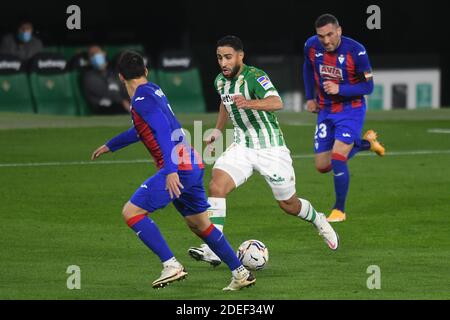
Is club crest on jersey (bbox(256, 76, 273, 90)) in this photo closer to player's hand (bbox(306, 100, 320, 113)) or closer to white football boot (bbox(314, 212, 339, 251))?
white football boot (bbox(314, 212, 339, 251))

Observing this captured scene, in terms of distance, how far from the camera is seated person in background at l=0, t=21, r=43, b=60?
2903 centimetres

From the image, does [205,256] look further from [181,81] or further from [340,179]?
[181,81]

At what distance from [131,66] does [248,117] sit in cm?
223

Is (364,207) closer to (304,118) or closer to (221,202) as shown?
(221,202)

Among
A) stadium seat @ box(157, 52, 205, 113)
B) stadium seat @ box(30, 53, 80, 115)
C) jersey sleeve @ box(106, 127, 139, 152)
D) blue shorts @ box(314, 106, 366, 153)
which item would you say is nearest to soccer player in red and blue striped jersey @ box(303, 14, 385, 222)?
blue shorts @ box(314, 106, 366, 153)

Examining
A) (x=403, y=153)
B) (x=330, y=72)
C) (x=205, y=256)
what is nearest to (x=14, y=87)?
(x=403, y=153)

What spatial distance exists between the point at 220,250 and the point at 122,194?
6838 mm

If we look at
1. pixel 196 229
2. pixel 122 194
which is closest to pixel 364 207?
pixel 122 194

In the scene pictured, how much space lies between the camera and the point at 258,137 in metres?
13.1

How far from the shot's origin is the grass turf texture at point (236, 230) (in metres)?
11.5

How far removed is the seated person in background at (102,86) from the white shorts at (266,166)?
50.9 ft

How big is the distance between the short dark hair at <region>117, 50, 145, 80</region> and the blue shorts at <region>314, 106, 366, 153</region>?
5116 mm

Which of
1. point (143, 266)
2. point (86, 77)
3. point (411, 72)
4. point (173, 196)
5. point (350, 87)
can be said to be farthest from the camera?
point (411, 72)

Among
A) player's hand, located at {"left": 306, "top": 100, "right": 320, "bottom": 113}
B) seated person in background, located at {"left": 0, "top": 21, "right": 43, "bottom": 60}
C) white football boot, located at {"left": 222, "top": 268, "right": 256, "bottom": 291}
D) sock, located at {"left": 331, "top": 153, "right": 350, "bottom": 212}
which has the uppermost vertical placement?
player's hand, located at {"left": 306, "top": 100, "right": 320, "bottom": 113}
